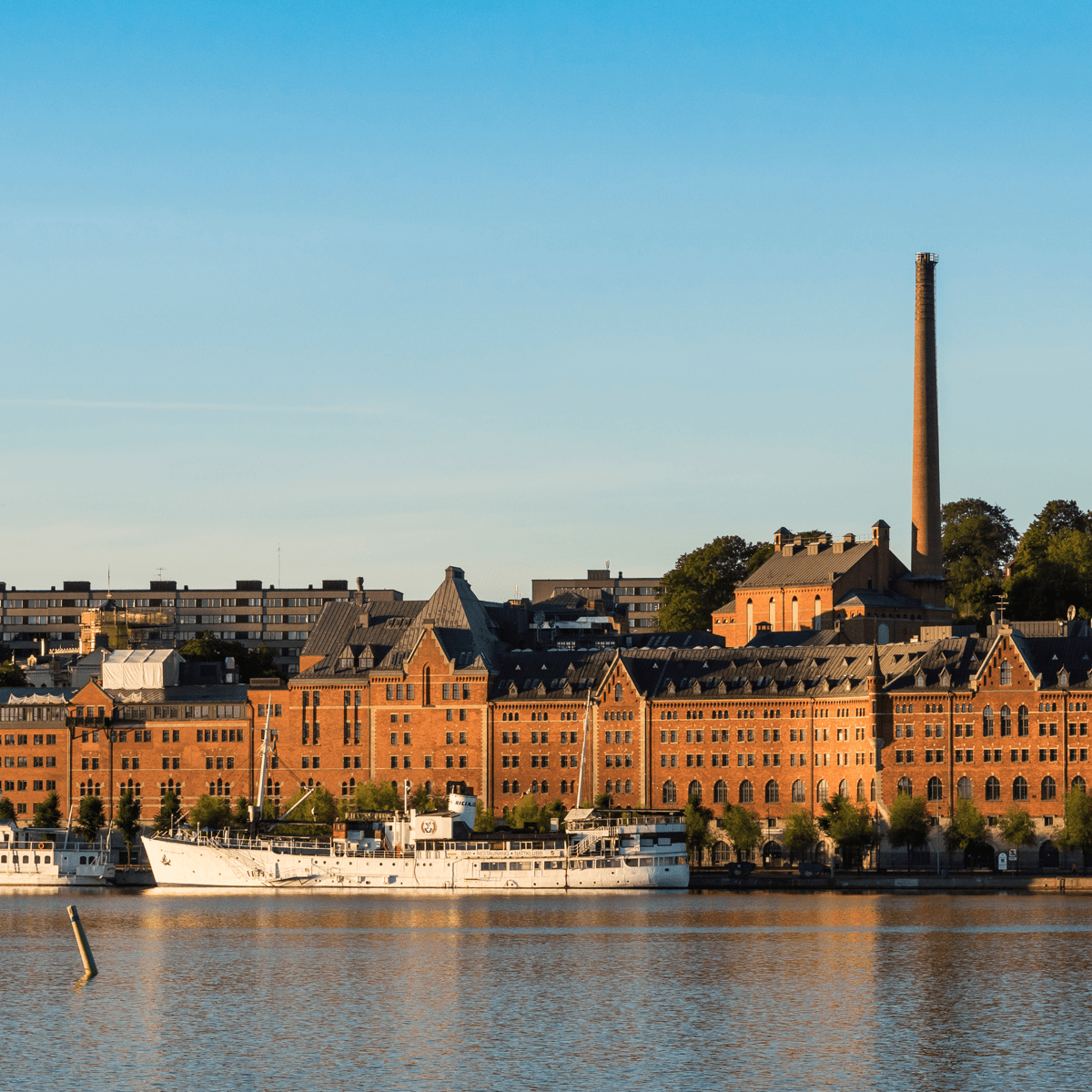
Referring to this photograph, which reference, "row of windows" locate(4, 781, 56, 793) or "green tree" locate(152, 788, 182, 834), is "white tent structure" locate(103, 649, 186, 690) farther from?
"green tree" locate(152, 788, 182, 834)

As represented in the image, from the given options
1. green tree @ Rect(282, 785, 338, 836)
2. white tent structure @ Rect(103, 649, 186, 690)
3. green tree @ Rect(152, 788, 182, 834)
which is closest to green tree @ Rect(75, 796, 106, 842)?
green tree @ Rect(152, 788, 182, 834)

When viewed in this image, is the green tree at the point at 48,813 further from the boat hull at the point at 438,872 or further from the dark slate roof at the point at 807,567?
the dark slate roof at the point at 807,567

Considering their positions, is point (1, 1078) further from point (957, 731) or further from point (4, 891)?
point (957, 731)

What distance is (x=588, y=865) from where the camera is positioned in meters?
141

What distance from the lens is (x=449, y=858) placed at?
142m

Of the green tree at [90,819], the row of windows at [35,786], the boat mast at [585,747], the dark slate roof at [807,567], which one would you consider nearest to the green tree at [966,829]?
the boat mast at [585,747]

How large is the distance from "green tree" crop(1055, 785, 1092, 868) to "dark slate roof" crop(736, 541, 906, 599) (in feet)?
127

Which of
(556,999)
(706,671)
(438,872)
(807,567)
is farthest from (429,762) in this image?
(556,999)

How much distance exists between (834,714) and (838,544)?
30.2 meters

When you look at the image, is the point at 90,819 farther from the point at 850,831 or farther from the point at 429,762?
the point at 850,831

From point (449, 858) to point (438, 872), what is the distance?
1.08 meters

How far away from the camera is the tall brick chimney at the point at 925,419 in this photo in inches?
7018

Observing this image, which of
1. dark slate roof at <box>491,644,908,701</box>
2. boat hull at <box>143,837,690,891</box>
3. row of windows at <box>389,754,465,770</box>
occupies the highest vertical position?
dark slate roof at <box>491,644,908,701</box>

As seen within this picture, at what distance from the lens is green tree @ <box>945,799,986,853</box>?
150125mm
